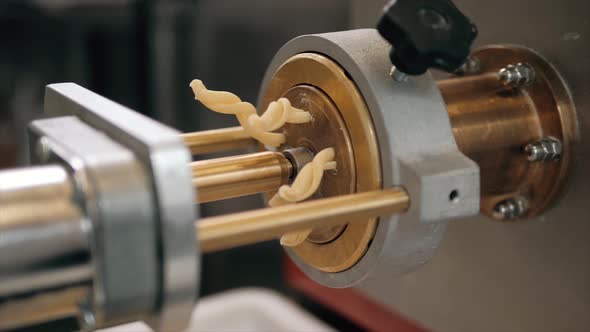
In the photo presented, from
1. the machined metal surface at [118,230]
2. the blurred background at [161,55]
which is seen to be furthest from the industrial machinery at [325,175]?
the blurred background at [161,55]

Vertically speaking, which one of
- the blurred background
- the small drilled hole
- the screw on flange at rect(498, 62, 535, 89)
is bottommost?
the blurred background

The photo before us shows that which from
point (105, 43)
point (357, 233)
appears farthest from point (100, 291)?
point (105, 43)

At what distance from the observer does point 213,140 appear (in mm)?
298

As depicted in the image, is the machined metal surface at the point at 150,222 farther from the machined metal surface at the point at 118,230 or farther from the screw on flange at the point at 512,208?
the screw on flange at the point at 512,208

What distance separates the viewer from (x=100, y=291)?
0.64 feet

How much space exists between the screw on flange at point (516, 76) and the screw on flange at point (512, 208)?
0.19ft

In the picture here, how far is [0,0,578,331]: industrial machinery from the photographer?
0.19 metres

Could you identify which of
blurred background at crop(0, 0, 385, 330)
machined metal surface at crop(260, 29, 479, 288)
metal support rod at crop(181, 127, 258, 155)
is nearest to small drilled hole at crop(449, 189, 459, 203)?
machined metal surface at crop(260, 29, 479, 288)

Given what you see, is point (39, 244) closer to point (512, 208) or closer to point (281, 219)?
point (281, 219)

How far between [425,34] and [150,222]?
122 mm

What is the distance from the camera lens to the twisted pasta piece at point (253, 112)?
0.27 metres

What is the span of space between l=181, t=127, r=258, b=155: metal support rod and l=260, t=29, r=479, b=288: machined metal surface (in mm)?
49

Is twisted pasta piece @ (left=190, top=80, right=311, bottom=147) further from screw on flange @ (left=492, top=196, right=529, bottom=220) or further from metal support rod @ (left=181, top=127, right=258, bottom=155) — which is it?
screw on flange @ (left=492, top=196, right=529, bottom=220)

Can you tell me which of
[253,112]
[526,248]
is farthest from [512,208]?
[253,112]
